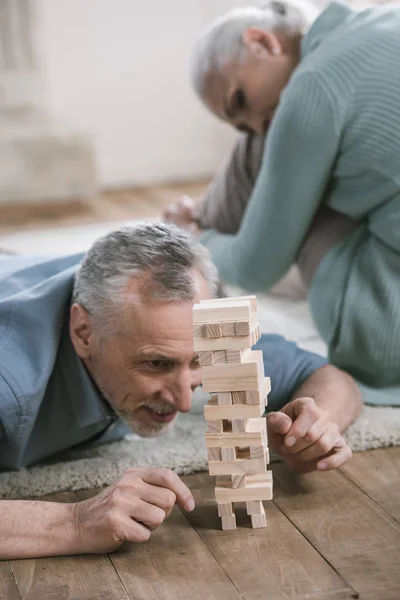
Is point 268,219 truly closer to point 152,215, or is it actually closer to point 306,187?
point 306,187

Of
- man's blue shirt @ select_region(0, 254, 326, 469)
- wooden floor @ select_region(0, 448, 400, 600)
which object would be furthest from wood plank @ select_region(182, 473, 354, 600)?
man's blue shirt @ select_region(0, 254, 326, 469)

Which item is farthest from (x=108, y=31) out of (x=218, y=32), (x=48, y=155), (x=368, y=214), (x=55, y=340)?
(x=55, y=340)

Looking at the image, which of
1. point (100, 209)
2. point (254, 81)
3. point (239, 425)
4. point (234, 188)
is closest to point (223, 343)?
point (239, 425)

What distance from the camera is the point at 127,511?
149 centimetres

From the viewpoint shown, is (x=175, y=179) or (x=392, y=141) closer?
(x=392, y=141)

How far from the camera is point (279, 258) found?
7.72 ft

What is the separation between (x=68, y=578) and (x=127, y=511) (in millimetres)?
132

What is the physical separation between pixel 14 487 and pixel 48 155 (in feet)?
10.5

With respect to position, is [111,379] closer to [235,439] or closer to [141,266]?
[141,266]

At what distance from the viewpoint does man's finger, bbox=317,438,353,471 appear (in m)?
1.64

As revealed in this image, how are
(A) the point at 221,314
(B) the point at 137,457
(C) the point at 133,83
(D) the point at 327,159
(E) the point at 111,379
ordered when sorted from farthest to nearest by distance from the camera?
(C) the point at 133,83 → (D) the point at 327,159 → (B) the point at 137,457 → (E) the point at 111,379 → (A) the point at 221,314

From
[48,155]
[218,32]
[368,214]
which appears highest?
[218,32]

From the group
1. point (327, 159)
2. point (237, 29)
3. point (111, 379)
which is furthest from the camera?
point (237, 29)

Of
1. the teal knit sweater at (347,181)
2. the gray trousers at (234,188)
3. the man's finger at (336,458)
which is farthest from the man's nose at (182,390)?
the gray trousers at (234,188)
